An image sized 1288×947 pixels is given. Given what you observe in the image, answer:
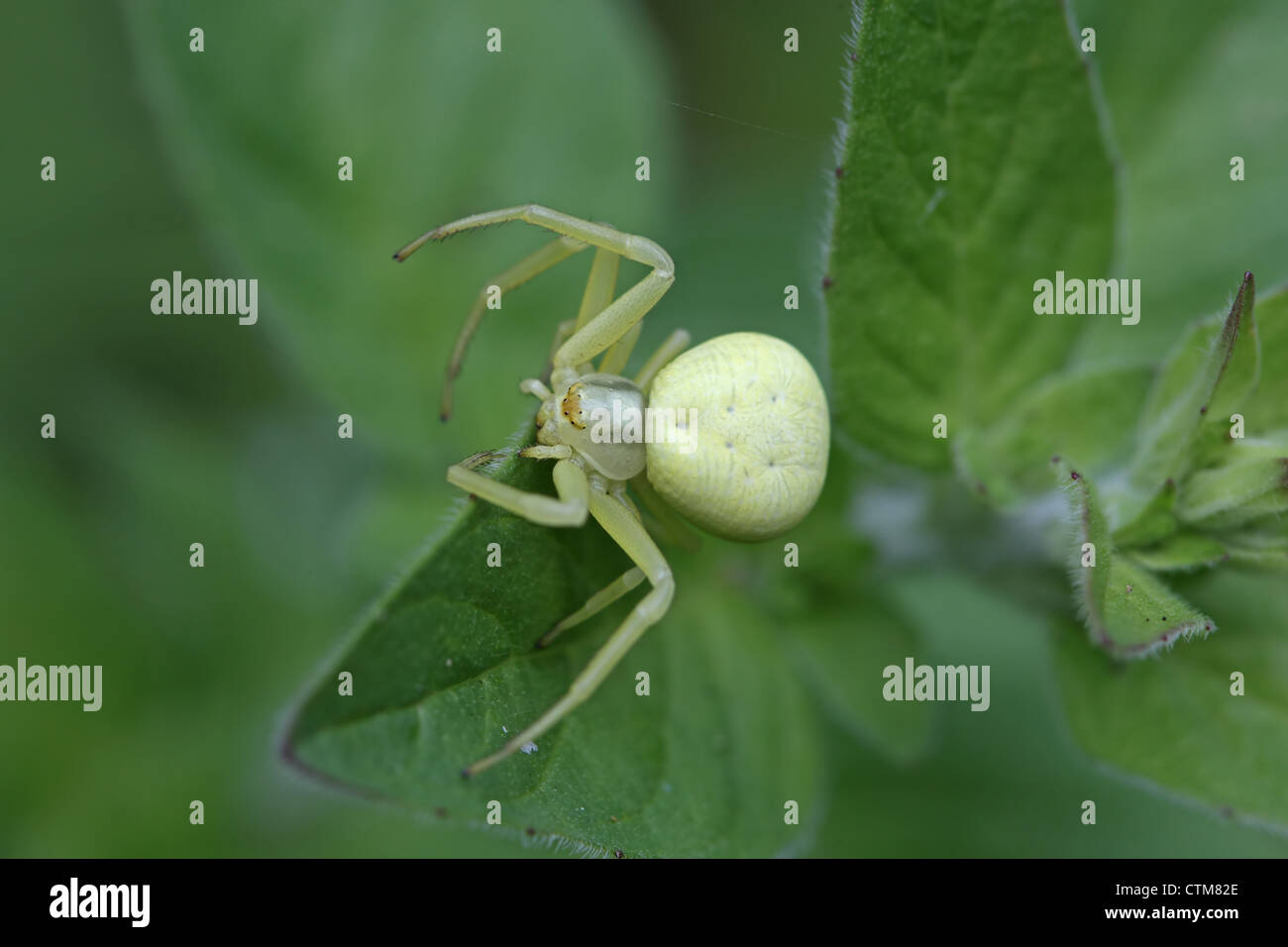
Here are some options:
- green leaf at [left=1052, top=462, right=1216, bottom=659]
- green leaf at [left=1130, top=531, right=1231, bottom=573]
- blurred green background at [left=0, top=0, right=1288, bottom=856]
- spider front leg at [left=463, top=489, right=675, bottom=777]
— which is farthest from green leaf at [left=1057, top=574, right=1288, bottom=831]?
spider front leg at [left=463, top=489, right=675, bottom=777]

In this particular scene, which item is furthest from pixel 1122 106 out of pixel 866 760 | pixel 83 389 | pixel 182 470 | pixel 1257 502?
pixel 83 389


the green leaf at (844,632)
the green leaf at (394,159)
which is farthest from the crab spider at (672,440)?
the green leaf at (394,159)

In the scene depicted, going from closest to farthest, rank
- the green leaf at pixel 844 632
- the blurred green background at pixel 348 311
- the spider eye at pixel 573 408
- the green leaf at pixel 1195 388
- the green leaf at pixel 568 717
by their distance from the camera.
→ 1. the green leaf at pixel 568 717
2. the green leaf at pixel 1195 388
3. the spider eye at pixel 573 408
4. the green leaf at pixel 844 632
5. the blurred green background at pixel 348 311

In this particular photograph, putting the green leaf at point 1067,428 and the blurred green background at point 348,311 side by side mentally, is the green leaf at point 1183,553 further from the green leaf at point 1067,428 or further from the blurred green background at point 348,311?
the blurred green background at point 348,311

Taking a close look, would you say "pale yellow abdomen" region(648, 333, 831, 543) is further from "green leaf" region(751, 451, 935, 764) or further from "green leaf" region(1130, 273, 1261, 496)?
"green leaf" region(1130, 273, 1261, 496)

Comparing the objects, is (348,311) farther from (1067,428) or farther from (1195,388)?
(1195,388)
